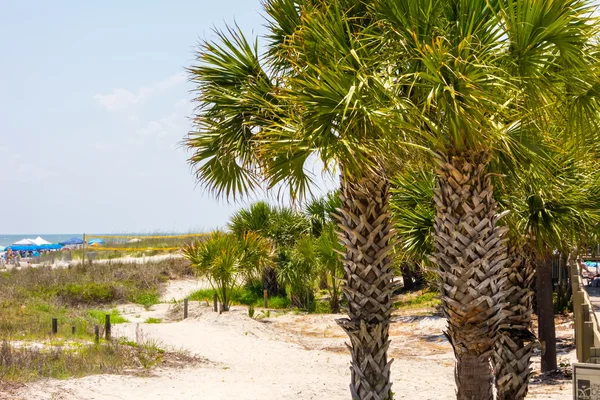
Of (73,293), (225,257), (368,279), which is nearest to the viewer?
(368,279)

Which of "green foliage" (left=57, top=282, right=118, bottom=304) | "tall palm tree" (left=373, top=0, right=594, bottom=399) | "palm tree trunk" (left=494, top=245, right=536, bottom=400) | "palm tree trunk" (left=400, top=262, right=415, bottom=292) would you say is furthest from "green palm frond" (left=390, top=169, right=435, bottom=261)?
"palm tree trunk" (left=400, top=262, right=415, bottom=292)

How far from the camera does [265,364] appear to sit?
54.9 ft

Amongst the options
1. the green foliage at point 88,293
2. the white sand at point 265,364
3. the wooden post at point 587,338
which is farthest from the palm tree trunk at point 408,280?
the wooden post at point 587,338

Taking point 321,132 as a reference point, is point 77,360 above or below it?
below

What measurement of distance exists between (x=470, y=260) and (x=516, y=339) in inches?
149

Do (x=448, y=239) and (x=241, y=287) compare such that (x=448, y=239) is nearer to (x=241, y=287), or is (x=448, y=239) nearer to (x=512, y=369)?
(x=512, y=369)

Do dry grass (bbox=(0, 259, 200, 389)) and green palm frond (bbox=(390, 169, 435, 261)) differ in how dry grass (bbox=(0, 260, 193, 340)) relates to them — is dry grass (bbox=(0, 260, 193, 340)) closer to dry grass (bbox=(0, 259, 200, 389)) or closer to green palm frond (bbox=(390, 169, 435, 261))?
dry grass (bbox=(0, 259, 200, 389))

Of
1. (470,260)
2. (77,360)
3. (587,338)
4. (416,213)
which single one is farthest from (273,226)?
(470,260)

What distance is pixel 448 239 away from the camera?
7074 millimetres

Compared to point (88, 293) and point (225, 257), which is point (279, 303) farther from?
point (88, 293)

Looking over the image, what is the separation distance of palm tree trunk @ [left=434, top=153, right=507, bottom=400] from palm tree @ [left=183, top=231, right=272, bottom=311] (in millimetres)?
17131

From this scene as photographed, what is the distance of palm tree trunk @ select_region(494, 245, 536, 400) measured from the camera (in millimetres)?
10039

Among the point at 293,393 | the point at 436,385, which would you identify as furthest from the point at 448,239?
the point at 436,385

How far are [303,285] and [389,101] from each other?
70.0 ft
